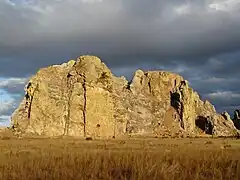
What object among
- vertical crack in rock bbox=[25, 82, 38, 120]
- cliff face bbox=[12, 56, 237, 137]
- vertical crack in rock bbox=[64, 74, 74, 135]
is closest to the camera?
vertical crack in rock bbox=[25, 82, 38, 120]

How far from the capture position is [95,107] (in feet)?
479

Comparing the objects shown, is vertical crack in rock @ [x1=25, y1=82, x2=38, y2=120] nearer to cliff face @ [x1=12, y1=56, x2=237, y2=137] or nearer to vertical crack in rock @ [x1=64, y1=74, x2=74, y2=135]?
cliff face @ [x1=12, y1=56, x2=237, y2=137]

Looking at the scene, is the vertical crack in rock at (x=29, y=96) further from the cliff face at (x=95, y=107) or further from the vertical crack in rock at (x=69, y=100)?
the vertical crack in rock at (x=69, y=100)

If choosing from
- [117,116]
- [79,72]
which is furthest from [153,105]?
[79,72]

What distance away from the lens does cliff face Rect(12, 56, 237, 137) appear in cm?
14350

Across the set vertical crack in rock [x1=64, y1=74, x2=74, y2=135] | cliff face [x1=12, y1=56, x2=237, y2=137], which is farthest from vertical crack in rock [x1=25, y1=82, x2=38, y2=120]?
vertical crack in rock [x1=64, y1=74, x2=74, y2=135]

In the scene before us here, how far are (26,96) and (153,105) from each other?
188ft

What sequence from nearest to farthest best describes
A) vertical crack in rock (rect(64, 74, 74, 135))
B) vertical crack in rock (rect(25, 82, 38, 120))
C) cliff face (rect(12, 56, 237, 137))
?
vertical crack in rock (rect(25, 82, 38, 120)), cliff face (rect(12, 56, 237, 137)), vertical crack in rock (rect(64, 74, 74, 135))

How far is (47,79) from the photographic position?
153m

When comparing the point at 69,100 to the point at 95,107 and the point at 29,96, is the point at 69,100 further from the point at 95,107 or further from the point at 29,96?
the point at 29,96

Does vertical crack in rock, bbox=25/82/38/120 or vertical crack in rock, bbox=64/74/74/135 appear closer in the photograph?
vertical crack in rock, bbox=25/82/38/120

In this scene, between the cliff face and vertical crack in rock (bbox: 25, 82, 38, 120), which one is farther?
the cliff face

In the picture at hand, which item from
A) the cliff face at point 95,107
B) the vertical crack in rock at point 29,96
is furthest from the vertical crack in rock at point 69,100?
the vertical crack in rock at point 29,96

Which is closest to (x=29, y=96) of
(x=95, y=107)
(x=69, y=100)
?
(x=69, y=100)
